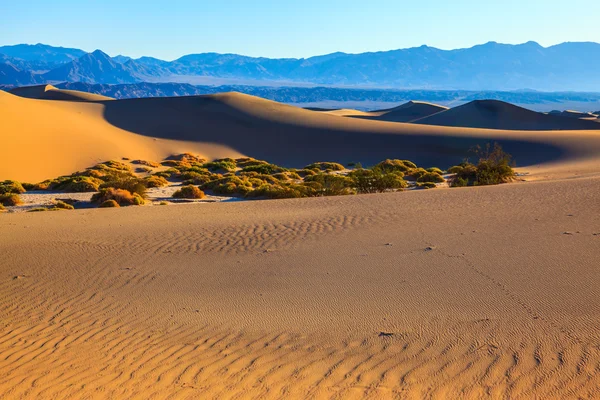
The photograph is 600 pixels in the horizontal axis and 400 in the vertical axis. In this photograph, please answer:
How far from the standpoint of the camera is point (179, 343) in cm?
682

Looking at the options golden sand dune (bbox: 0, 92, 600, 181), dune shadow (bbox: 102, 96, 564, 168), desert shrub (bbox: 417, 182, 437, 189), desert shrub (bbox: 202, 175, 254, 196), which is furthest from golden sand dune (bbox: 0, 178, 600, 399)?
dune shadow (bbox: 102, 96, 564, 168)

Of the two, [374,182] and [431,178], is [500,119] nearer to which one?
[431,178]

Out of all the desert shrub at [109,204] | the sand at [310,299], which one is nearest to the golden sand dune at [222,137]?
the desert shrub at [109,204]

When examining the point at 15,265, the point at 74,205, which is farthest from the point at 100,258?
the point at 74,205

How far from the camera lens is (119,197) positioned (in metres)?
20.3

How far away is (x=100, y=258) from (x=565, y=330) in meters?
7.66

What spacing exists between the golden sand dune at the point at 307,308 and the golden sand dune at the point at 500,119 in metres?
67.6

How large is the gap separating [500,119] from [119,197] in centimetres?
7019

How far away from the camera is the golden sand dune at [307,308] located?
5797 millimetres

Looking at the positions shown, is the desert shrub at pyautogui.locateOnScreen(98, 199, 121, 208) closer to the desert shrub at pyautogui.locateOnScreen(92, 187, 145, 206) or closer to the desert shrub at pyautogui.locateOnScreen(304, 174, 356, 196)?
the desert shrub at pyautogui.locateOnScreen(92, 187, 145, 206)

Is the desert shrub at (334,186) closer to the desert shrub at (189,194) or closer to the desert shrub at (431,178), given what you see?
the desert shrub at (189,194)

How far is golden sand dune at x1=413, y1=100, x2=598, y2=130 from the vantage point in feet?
250

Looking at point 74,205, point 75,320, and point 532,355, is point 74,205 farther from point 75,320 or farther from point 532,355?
point 532,355

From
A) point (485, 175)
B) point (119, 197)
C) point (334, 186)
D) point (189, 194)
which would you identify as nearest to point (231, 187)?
point (189, 194)
